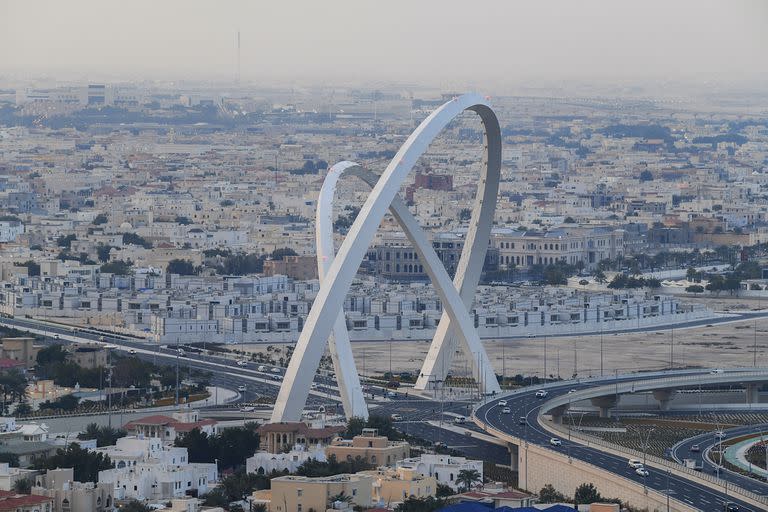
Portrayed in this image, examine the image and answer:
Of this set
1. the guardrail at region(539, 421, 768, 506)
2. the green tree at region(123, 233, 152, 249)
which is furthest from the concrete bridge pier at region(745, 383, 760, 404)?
the green tree at region(123, 233, 152, 249)

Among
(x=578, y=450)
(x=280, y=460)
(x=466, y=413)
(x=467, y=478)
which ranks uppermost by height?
(x=280, y=460)

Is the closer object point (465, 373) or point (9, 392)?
point (9, 392)

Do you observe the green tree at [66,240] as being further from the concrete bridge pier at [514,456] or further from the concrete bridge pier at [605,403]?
the concrete bridge pier at [514,456]

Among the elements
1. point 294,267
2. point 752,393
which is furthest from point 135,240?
point 752,393

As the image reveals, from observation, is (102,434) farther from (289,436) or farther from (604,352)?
(604,352)

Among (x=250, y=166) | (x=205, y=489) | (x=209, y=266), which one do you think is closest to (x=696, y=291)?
(x=209, y=266)

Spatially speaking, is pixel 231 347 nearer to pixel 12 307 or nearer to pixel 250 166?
pixel 12 307

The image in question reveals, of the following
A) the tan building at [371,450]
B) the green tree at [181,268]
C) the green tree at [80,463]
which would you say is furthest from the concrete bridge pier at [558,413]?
the green tree at [181,268]
